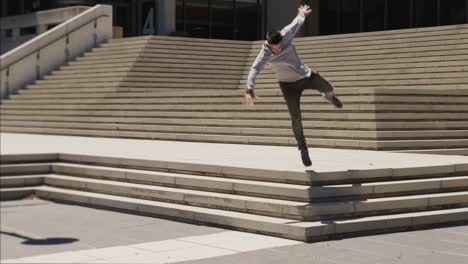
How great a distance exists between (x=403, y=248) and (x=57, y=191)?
581cm

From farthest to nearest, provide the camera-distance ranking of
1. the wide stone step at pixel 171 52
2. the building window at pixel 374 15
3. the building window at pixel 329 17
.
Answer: the building window at pixel 329 17
the building window at pixel 374 15
the wide stone step at pixel 171 52

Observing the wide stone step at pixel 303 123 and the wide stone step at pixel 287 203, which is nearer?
the wide stone step at pixel 287 203

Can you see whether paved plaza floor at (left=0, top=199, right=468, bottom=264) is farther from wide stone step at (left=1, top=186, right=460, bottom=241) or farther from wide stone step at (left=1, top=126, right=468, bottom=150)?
wide stone step at (left=1, top=126, right=468, bottom=150)

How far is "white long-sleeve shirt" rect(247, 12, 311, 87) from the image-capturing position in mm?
8828

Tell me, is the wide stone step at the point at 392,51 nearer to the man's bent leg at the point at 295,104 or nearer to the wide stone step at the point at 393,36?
the wide stone step at the point at 393,36

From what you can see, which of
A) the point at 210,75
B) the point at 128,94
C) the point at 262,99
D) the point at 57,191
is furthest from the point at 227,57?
the point at 57,191

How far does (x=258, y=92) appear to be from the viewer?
53.9 ft

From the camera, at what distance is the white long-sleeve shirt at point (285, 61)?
8.83 metres

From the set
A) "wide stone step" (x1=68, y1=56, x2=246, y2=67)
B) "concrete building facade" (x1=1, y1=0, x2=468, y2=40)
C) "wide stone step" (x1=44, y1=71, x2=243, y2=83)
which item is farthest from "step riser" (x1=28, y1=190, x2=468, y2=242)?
"concrete building facade" (x1=1, y1=0, x2=468, y2=40)

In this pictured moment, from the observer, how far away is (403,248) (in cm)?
765

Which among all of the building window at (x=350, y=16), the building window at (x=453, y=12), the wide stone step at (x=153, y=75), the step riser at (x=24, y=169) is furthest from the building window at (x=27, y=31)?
the step riser at (x=24, y=169)

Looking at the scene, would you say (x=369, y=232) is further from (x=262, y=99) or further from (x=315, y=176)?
(x=262, y=99)

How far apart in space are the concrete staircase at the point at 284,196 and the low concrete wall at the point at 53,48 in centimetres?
1463

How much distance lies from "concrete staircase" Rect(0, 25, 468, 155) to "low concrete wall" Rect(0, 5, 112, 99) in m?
0.75
